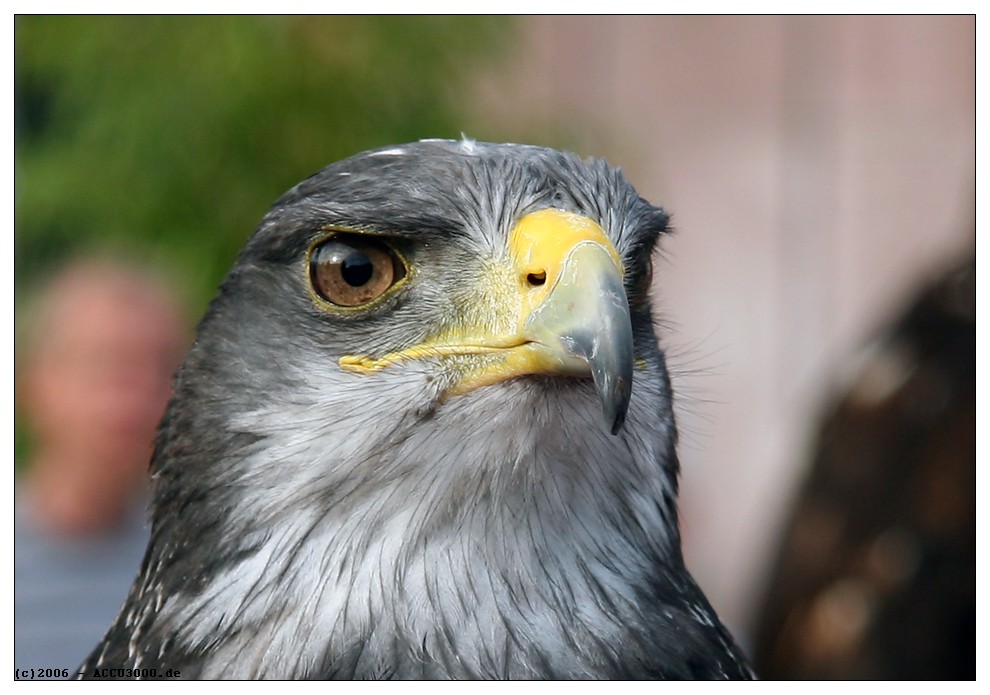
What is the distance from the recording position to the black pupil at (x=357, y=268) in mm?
1850

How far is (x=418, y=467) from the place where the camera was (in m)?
1.85

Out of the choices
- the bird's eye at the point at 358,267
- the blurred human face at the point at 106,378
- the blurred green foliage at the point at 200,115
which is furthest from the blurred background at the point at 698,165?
the bird's eye at the point at 358,267

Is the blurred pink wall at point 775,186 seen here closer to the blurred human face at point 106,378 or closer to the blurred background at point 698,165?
the blurred background at point 698,165

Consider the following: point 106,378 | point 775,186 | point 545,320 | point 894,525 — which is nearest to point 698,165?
point 775,186

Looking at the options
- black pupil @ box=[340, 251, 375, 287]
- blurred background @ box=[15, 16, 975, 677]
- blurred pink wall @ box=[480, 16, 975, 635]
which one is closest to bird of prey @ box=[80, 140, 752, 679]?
black pupil @ box=[340, 251, 375, 287]

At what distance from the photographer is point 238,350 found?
78.4 inches

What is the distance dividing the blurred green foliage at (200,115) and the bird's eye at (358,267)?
2.07m

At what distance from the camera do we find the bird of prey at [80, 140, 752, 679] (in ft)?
5.91

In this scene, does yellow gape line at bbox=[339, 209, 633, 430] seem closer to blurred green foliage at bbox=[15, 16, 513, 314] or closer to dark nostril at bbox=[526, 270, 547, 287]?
dark nostril at bbox=[526, 270, 547, 287]

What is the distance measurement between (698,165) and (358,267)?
183 inches

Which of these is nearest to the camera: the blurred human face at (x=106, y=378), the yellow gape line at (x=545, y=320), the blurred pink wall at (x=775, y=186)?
the yellow gape line at (x=545, y=320)

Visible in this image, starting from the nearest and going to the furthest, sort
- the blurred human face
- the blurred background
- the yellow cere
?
1. the yellow cere
2. the blurred background
3. the blurred human face

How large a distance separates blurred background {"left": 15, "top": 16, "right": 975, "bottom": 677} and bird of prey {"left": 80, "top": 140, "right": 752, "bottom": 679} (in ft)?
1.60
